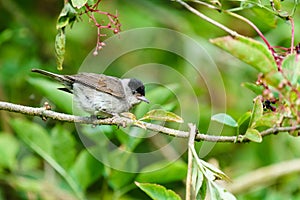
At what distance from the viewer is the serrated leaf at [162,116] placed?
1357mm

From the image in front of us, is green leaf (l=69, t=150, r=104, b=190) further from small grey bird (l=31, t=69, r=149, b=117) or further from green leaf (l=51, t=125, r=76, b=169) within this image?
small grey bird (l=31, t=69, r=149, b=117)

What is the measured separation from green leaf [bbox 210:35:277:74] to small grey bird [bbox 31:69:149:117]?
67cm

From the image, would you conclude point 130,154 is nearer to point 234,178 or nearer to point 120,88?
point 120,88

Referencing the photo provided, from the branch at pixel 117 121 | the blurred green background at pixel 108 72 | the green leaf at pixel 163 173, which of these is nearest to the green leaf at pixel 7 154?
the blurred green background at pixel 108 72

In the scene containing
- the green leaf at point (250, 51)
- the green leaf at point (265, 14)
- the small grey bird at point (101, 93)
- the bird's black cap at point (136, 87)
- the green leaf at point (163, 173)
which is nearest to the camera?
the green leaf at point (250, 51)

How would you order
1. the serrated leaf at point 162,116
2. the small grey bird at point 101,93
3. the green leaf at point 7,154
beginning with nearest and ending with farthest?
1. the serrated leaf at point 162,116
2. the small grey bird at point 101,93
3. the green leaf at point 7,154

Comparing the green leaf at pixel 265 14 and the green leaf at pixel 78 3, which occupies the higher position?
the green leaf at pixel 78 3

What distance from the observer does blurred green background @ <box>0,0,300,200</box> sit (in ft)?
7.77

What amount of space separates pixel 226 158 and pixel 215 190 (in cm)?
160

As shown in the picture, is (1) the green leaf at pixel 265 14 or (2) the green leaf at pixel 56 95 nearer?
(1) the green leaf at pixel 265 14

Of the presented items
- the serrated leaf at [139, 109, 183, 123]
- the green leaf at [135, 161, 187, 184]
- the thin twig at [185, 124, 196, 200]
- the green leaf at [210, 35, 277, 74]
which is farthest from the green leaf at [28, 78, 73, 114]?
the green leaf at [210, 35, 277, 74]

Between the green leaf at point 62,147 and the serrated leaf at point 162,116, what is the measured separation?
0.71 m

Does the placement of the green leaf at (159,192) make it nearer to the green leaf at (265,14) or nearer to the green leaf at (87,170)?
the green leaf at (265,14)

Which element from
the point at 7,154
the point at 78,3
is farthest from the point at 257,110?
the point at 7,154
